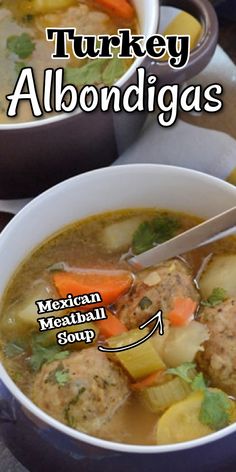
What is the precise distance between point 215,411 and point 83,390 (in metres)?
0.20

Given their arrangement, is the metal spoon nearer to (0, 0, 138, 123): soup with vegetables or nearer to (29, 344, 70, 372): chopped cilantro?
(29, 344, 70, 372): chopped cilantro

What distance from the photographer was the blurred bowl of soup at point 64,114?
5.76 feet

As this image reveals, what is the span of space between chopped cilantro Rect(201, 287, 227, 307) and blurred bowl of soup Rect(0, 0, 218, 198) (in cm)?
41

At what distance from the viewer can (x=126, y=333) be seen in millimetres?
1530

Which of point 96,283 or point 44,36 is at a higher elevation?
point 44,36

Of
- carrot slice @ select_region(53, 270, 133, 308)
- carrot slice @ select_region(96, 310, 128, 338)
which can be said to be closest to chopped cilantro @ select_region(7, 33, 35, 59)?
carrot slice @ select_region(53, 270, 133, 308)

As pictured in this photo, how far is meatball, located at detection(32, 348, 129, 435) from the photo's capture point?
4.68ft

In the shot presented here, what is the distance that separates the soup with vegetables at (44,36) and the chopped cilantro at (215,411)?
0.70 meters

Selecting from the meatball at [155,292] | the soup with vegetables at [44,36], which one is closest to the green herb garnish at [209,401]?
the meatball at [155,292]

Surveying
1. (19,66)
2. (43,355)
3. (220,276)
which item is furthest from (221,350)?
(19,66)

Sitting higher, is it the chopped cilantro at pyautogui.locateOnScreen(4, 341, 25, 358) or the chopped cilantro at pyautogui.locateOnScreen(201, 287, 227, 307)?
the chopped cilantro at pyautogui.locateOnScreen(201, 287, 227, 307)

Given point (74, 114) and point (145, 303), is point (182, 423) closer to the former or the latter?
point (145, 303)

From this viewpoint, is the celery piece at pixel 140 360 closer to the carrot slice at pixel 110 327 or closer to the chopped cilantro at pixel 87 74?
the carrot slice at pixel 110 327

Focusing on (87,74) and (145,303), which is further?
(87,74)
